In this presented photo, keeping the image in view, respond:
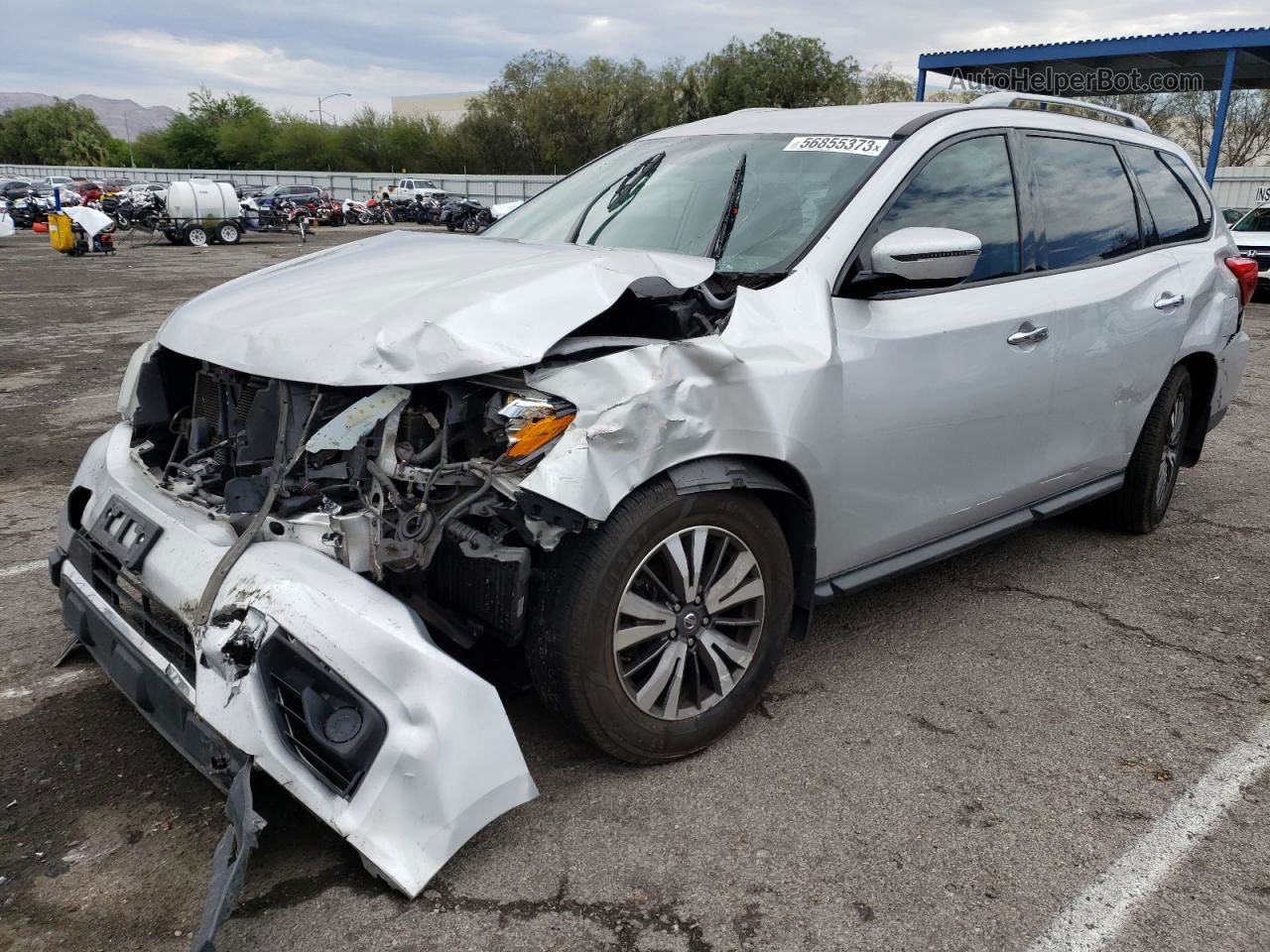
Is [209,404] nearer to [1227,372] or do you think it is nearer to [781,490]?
[781,490]

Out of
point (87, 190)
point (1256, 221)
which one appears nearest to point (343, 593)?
point (1256, 221)

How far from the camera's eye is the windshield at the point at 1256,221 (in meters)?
16.6

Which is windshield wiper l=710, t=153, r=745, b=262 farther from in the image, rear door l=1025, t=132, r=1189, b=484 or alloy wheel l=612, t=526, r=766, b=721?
rear door l=1025, t=132, r=1189, b=484

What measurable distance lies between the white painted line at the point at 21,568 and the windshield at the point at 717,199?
2.43m

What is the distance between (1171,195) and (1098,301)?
115cm

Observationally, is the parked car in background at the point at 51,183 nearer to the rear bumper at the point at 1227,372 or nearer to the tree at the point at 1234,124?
→ the rear bumper at the point at 1227,372

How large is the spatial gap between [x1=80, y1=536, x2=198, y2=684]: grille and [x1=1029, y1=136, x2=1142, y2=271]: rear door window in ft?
10.1

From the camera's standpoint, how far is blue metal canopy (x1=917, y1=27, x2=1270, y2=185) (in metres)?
21.9

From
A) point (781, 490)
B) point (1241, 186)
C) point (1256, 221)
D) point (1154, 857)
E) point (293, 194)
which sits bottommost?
point (1154, 857)

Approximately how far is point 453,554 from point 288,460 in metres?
0.52

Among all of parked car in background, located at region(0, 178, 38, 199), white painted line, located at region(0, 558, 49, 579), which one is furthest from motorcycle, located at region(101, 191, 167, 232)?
white painted line, located at region(0, 558, 49, 579)

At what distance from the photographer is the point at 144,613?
2.61m

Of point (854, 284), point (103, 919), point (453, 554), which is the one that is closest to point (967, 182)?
point (854, 284)

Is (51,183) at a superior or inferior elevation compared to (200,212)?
superior
